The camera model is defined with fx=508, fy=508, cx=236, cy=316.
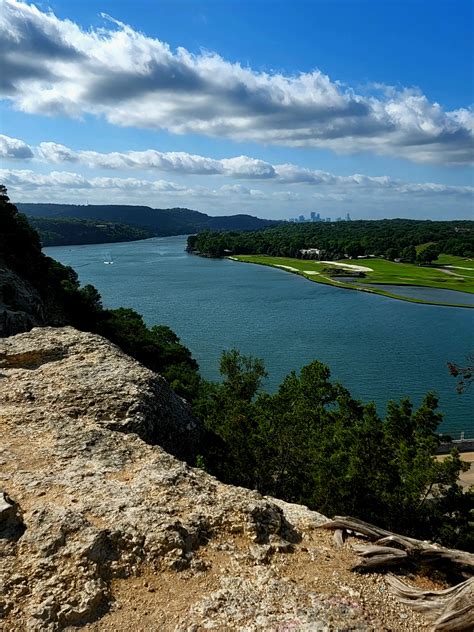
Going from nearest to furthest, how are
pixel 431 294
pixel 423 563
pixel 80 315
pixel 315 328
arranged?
pixel 423 563, pixel 80 315, pixel 315 328, pixel 431 294

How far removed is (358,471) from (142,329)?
120 ft

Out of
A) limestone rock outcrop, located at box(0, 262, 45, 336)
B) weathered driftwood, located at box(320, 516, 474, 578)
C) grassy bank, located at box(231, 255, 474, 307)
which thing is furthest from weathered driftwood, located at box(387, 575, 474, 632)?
grassy bank, located at box(231, 255, 474, 307)

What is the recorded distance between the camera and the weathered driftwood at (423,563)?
702cm

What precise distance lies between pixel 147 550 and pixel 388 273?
128 metres

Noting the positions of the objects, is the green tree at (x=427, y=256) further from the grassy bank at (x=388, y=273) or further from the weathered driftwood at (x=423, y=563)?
the weathered driftwood at (x=423, y=563)

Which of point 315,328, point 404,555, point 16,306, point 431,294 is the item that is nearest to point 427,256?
point 431,294

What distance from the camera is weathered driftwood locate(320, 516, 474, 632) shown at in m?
7.02

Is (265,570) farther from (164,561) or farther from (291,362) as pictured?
(291,362)

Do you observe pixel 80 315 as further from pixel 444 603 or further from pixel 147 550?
pixel 444 603

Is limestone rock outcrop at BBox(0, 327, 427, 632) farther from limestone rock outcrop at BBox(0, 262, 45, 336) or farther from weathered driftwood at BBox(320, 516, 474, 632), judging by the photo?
limestone rock outcrop at BBox(0, 262, 45, 336)

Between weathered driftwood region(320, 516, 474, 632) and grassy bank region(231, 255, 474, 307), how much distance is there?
278 feet

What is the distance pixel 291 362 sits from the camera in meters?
51.6

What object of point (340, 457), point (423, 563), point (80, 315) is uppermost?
point (423, 563)

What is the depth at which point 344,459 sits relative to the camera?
17.9 metres
